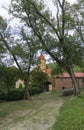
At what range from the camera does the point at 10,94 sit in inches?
1506

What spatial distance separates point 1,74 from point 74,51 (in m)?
11.1

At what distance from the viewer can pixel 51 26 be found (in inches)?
1191

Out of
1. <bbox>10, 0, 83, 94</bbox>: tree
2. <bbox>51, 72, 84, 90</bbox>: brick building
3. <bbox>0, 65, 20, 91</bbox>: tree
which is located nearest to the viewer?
<bbox>10, 0, 83, 94</bbox>: tree

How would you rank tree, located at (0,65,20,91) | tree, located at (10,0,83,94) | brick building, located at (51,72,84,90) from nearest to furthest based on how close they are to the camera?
tree, located at (10,0,83,94)
tree, located at (0,65,20,91)
brick building, located at (51,72,84,90)

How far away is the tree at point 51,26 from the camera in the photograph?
99.0ft

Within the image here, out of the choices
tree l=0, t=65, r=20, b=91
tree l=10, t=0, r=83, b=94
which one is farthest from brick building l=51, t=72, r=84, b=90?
tree l=10, t=0, r=83, b=94

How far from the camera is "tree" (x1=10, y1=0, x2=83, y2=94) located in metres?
30.2

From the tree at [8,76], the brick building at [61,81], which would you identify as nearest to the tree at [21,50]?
the tree at [8,76]

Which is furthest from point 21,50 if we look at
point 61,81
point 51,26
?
point 61,81

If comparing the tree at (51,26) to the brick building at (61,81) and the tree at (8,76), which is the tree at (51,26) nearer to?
the tree at (8,76)

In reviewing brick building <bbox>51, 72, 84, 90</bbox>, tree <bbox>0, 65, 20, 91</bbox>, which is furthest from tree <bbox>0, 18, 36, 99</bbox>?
brick building <bbox>51, 72, 84, 90</bbox>

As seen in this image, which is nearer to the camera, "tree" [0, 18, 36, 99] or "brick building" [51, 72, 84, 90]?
"tree" [0, 18, 36, 99]

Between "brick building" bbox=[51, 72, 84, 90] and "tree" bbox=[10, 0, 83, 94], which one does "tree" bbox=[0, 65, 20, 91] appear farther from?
"brick building" bbox=[51, 72, 84, 90]

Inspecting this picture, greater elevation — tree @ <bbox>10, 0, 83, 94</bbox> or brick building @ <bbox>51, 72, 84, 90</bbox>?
tree @ <bbox>10, 0, 83, 94</bbox>
